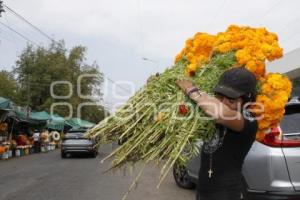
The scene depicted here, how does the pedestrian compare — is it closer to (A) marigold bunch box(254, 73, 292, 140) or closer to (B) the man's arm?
(B) the man's arm

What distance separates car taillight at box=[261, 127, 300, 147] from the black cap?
2957 millimetres

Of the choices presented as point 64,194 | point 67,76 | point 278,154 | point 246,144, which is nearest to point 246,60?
point 246,144

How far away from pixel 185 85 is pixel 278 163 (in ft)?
9.90

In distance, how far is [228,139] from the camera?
3197mm

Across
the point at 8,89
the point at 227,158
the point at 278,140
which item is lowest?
the point at 278,140

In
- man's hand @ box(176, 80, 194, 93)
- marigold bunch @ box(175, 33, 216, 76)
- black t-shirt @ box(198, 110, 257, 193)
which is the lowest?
black t-shirt @ box(198, 110, 257, 193)

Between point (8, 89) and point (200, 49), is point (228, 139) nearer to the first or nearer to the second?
point (200, 49)

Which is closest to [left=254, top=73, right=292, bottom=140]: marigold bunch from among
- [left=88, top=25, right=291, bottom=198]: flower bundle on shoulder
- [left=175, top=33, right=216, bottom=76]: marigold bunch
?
[left=88, top=25, right=291, bottom=198]: flower bundle on shoulder

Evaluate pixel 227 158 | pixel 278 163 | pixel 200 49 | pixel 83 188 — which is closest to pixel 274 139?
pixel 278 163

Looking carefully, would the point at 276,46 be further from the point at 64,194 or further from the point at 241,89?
the point at 64,194

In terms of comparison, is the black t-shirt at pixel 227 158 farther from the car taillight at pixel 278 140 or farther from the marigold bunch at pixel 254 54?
the car taillight at pixel 278 140

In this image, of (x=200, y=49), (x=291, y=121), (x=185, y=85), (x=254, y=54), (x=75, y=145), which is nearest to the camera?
(x=185, y=85)

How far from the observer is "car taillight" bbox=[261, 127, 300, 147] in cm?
600

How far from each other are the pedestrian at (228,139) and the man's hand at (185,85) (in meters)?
0.18
